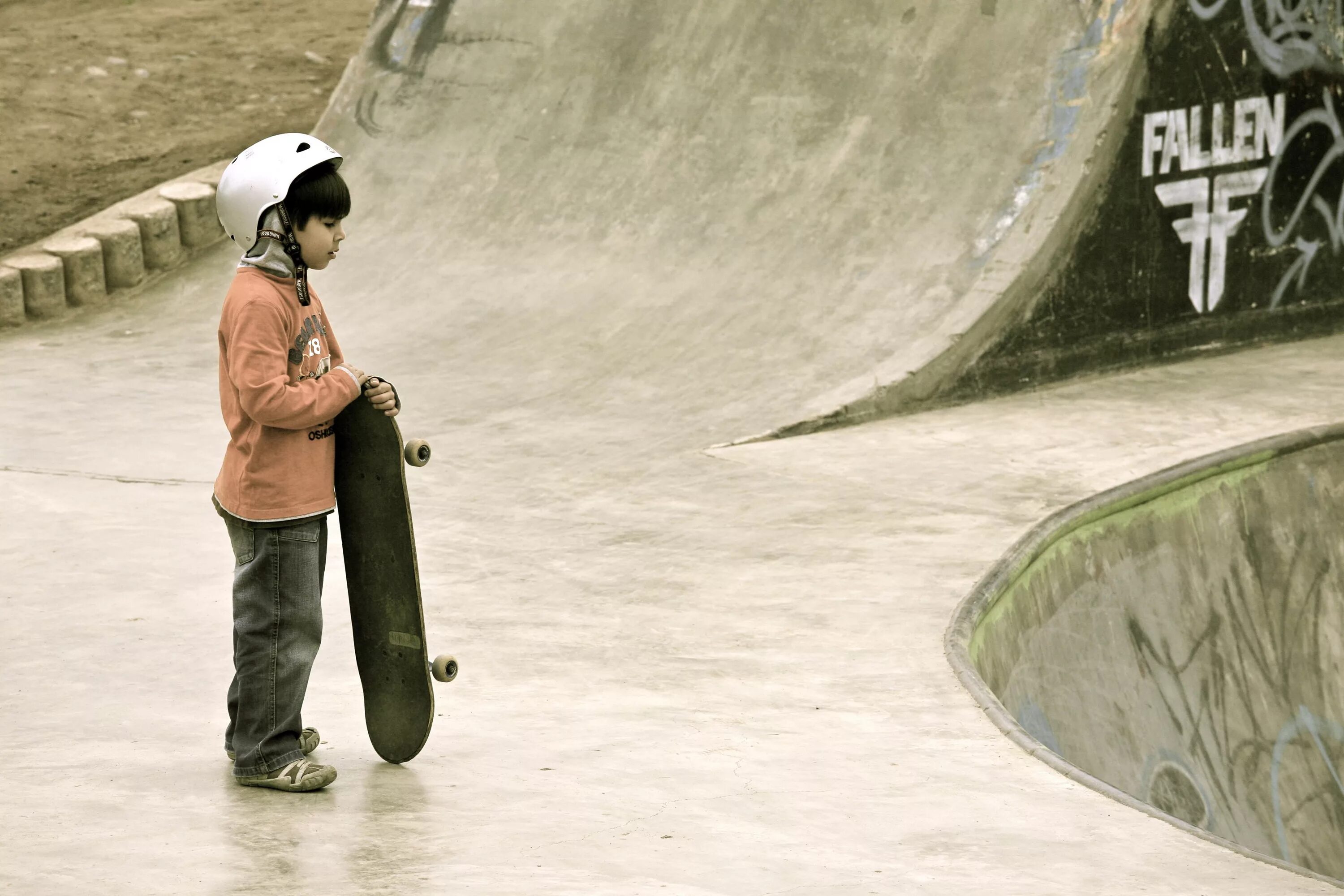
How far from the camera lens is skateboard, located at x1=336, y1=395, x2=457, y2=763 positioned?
341cm

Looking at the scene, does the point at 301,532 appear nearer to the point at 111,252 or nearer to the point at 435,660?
the point at 435,660

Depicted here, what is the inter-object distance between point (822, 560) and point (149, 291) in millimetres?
5406

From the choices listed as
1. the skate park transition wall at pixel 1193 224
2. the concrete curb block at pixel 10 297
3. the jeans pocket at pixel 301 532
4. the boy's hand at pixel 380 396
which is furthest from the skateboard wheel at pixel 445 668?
the concrete curb block at pixel 10 297

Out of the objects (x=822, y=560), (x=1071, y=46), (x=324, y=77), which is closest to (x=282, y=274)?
(x=822, y=560)

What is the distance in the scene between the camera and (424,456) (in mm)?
3361

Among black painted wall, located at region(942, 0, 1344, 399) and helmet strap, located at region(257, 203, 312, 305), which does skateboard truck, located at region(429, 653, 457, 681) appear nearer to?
helmet strap, located at region(257, 203, 312, 305)

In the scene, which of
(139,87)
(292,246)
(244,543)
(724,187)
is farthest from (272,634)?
(139,87)

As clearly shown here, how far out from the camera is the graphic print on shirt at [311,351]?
3.35m

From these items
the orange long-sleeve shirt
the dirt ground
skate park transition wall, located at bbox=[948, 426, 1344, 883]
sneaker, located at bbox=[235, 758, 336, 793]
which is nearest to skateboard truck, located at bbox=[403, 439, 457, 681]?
the orange long-sleeve shirt

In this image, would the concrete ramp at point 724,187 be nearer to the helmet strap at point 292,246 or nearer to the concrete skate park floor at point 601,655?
the concrete skate park floor at point 601,655

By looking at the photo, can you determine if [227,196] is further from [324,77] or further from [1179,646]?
[324,77]

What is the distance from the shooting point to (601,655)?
4.41m

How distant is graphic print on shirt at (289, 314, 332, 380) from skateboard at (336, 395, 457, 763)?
11 centimetres

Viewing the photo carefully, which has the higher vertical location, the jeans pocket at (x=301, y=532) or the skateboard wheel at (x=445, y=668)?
the jeans pocket at (x=301, y=532)
